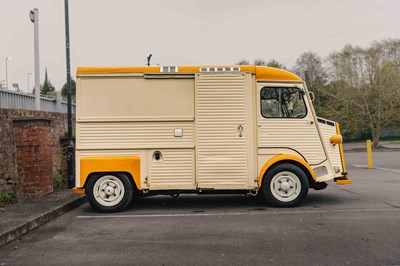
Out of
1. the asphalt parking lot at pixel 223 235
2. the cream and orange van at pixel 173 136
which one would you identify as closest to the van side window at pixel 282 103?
the cream and orange van at pixel 173 136

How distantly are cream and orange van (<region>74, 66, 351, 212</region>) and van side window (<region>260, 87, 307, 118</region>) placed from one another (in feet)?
0.76

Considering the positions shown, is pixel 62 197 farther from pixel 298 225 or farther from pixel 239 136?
pixel 298 225

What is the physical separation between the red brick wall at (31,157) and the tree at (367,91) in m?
24.8

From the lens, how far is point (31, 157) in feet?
29.7

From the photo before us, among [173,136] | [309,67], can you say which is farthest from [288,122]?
[309,67]

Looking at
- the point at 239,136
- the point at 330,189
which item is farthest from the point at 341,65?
the point at 239,136

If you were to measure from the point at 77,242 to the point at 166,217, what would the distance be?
6.82 ft

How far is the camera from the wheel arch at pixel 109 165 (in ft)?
26.9

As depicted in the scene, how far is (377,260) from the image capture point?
16.0ft

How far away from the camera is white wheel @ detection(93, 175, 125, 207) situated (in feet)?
27.3

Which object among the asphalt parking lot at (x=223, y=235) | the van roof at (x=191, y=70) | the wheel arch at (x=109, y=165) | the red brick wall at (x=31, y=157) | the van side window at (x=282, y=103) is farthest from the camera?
the red brick wall at (x=31, y=157)

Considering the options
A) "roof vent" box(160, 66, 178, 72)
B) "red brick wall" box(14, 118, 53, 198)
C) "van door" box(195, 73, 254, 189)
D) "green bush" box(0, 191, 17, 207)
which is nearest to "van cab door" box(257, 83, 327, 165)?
"van door" box(195, 73, 254, 189)

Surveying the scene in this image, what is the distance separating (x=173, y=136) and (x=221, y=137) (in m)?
0.94

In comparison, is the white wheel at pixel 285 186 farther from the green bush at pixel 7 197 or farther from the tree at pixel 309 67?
the tree at pixel 309 67
